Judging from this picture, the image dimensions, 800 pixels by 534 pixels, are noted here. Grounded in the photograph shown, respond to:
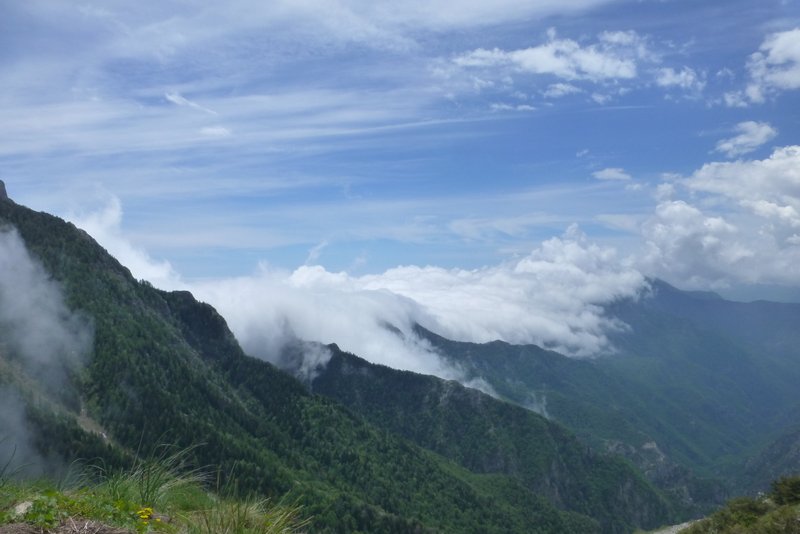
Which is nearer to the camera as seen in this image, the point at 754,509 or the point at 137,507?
the point at 137,507

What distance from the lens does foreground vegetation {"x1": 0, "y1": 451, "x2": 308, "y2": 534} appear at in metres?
9.91

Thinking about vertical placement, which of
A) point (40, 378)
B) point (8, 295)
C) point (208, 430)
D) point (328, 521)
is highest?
point (8, 295)

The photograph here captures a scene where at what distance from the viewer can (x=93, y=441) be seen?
137875 mm

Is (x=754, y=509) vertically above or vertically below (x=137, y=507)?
below

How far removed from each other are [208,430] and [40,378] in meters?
48.2

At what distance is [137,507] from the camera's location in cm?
1099

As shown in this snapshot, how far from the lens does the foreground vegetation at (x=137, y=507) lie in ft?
32.5

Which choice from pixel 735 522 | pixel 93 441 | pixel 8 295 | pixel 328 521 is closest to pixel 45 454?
pixel 93 441

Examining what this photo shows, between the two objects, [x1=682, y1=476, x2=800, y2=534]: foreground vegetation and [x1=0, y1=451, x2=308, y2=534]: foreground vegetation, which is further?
[x1=682, y1=476, x2=800, y2=534]: foreground vegetation

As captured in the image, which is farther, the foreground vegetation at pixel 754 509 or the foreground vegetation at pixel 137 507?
the foreground vegetation at pixel 754 509

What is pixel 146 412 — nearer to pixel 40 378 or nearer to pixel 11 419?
pixel 40 378

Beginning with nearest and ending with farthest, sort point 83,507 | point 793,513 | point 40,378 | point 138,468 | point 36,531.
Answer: point 36,531 < point 83,507 < point 138,468 < point 793,513 < point 40,378

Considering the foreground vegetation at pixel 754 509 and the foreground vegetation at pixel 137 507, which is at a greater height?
the foreground vegetation at pixel 137 507

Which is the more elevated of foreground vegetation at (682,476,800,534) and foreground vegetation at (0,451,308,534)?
foreground vegetation at (0,451,308,534)
